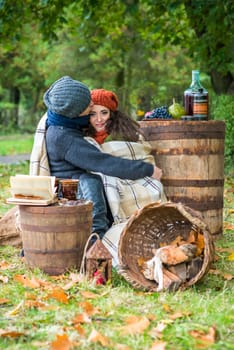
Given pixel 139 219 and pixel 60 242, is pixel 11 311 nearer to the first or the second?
pixel 60 242

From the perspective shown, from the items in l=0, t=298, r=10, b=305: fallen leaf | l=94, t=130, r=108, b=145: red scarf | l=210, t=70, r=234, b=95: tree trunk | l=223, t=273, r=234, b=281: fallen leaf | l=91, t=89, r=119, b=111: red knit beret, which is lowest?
l=223, t=273, r=234, b=281: fallen leaf

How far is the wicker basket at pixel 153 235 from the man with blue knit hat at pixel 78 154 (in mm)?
396

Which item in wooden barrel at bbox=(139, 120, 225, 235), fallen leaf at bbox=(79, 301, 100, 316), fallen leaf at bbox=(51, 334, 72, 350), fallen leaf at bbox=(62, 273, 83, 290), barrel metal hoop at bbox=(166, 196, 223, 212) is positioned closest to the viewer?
fallen leaf at bbox=(51, 334, 72, 350)

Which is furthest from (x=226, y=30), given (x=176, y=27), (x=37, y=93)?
(x=37, y=93)

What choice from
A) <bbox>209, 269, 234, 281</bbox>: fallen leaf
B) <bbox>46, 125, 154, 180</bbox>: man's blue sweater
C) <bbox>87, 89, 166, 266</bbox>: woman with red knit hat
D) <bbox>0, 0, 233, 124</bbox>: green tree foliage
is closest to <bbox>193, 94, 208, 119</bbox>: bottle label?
<bbox>87, 89, 166, 266</bbox>: woman with red knit hat

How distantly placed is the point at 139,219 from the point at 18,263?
0.99 meters

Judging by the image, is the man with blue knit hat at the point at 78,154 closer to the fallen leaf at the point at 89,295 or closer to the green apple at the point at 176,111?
the green apple at the point at 176,111

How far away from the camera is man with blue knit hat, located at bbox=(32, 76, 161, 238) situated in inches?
181

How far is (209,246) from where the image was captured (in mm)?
3863

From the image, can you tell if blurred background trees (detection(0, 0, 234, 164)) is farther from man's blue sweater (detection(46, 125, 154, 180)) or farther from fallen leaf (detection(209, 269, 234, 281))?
fallen leaf (detection(209, 269, 234, 281))

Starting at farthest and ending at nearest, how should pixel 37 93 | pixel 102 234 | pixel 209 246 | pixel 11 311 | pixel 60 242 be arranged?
1. pixel 37 93
2. pixel 102 234
3. pixel 60 242
4. pixel 209 246
5. pixel 11 311

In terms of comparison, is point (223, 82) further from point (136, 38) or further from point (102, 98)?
point (102, 98)

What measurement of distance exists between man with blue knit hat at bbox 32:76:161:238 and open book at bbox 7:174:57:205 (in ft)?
1.46

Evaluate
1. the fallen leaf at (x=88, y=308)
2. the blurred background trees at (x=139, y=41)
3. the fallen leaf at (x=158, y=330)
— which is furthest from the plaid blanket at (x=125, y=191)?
the blurred background trees at (x=139, y=41)
